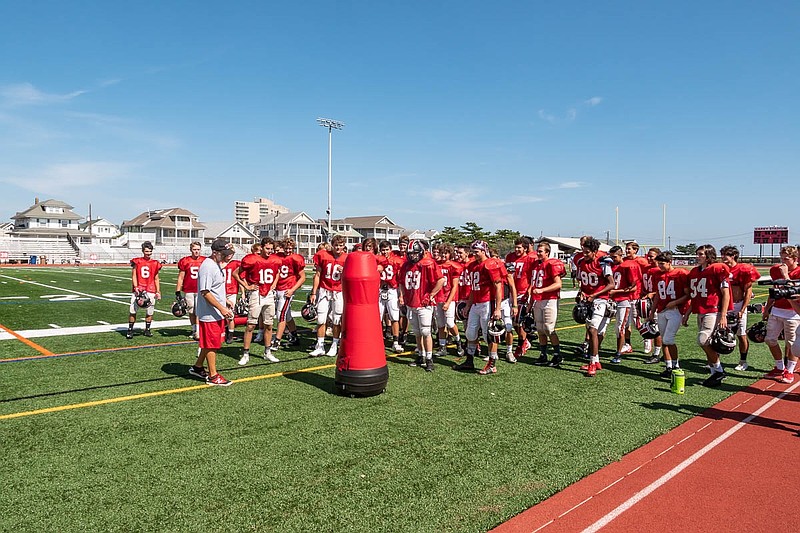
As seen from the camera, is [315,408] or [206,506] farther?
[315,408]

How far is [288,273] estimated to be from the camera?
959 cm

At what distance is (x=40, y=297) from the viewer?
18.3 meters

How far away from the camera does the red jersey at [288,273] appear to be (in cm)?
948

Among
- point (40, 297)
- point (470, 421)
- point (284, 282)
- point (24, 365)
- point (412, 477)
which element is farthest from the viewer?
point (40, 297)

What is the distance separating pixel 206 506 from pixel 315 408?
2.30 m

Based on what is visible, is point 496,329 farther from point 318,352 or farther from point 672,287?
point 318,352

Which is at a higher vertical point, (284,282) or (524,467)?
(284,282)

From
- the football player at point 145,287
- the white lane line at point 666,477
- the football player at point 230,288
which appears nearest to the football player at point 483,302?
the white lane line at point 666,477

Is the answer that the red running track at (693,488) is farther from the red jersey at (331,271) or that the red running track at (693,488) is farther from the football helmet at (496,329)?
the red jersey at (331,271)

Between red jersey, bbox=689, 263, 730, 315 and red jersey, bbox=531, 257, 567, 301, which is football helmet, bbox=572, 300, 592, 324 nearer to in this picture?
red jersey, bbox=531, 257, 567, 301

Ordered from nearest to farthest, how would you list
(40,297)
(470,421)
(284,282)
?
(470,421), (284,282), (40,297)

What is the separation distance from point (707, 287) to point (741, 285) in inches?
67.9

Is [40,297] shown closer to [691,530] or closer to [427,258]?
[427,258]

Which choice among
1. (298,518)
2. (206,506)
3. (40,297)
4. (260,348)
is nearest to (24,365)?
(260,348)
